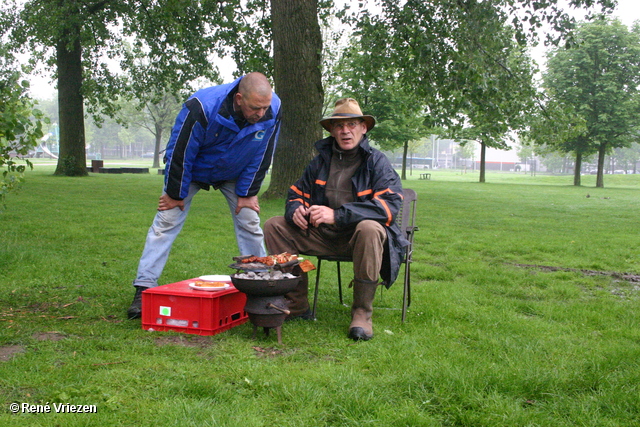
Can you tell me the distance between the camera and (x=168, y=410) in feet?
8.93

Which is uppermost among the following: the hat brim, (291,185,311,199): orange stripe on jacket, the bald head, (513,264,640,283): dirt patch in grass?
the bald head

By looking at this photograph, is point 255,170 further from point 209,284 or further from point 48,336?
point 48,336

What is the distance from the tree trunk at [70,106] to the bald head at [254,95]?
20.5 metres

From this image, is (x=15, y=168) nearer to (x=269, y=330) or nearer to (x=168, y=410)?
(x=269, y=330)

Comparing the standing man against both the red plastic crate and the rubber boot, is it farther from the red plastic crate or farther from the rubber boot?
the rubber boot

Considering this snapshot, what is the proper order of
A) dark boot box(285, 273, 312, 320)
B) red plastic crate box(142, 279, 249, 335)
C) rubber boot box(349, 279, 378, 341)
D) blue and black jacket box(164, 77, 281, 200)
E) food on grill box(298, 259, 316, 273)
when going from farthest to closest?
dark boot box(285, 273, 312, 320), blue and black jacket box(164, 77, 281, 200), food on grill box(298, 259, 316, 273), rubber boot box(349, 279, 378, 341), red plastic crate box(142, 279, 249, 335)

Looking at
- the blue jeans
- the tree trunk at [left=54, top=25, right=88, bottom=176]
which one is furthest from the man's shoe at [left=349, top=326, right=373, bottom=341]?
the tree trunk at [left=54, top=25, right=88, bottom=176]

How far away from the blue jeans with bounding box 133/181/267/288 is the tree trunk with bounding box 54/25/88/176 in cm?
2009

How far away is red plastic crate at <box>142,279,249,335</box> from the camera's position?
4.05 metres

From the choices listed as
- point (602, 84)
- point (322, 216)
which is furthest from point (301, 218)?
point (602, 84)

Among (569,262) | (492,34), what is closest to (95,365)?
(569,262)

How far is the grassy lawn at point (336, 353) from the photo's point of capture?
2805 mm

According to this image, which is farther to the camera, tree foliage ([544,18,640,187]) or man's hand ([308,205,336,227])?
tree foliage ([544,18,640,187])

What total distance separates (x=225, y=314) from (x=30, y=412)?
169cm
